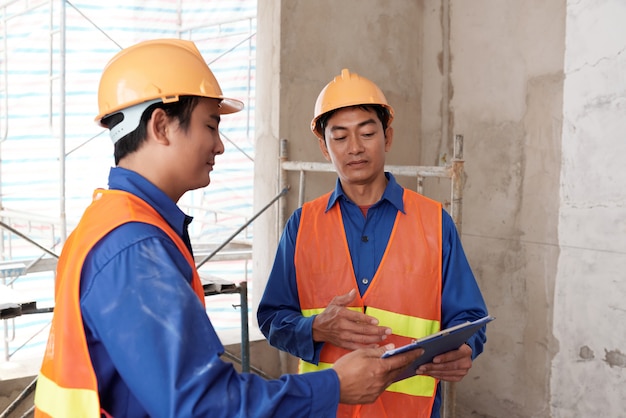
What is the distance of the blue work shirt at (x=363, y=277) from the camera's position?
7.63 feet

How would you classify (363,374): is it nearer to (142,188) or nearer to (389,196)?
(142,188)

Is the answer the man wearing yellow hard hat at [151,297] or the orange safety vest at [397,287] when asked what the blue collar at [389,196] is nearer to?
the orange safety vest at [397,287]

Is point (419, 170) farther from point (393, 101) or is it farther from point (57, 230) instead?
point (57, 230)

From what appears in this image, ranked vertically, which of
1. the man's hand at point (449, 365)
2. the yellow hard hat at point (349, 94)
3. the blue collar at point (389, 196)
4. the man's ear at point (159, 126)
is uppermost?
the yellow hard hat at point (349, 94)

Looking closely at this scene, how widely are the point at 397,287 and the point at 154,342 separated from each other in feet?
4.45

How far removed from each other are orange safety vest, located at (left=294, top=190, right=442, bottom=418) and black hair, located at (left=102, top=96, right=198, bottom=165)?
1.12 meters

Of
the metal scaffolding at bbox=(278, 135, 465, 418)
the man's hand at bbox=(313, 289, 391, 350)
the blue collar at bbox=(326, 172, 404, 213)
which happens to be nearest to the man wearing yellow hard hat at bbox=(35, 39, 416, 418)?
the man's hand at bbox=(313, 289, 391, 350)

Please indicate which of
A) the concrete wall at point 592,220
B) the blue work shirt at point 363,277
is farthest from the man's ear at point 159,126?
the concrete wall at point 592,220

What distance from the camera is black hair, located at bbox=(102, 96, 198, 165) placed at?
4.87ft

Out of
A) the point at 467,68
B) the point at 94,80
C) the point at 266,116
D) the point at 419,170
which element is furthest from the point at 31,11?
the point at 419,170

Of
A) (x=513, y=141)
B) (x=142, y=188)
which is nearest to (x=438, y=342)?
(x=142, y=188)

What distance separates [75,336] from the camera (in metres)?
1.26

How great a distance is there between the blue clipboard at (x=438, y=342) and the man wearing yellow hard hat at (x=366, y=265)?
293 mm

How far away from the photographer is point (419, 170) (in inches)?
131
